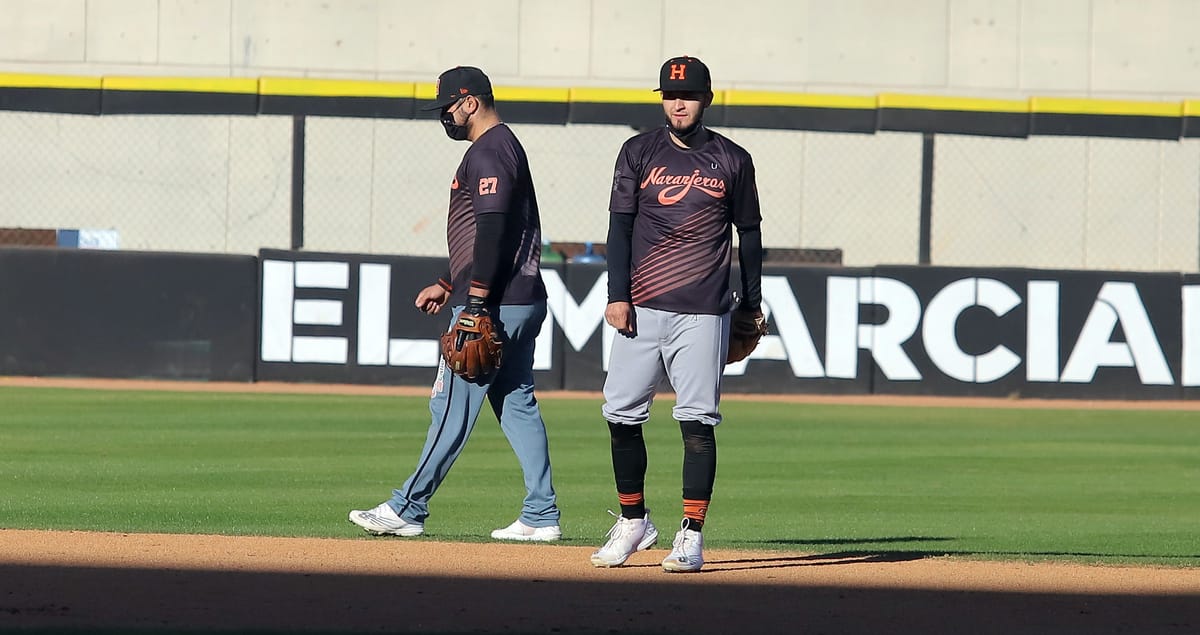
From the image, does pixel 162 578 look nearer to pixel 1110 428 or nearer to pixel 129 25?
pixel 1110 428

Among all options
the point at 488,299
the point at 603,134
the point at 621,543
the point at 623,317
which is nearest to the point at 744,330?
the point at 623,317

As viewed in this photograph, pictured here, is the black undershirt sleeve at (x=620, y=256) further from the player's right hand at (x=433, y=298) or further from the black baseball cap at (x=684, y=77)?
the player's right hand at (x=433, y=298)

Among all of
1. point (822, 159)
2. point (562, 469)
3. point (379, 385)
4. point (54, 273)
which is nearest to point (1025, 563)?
point (562, 469)

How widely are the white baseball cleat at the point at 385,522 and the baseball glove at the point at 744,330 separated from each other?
5.14 feet

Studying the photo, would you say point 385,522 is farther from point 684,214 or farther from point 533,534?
point 684,214

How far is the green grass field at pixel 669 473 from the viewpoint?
8008 mm

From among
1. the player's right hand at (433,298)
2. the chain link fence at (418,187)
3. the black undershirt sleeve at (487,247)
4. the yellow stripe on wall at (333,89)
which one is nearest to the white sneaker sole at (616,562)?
the black undershirt sleeve at (487,247)

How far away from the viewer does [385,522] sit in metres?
7.04

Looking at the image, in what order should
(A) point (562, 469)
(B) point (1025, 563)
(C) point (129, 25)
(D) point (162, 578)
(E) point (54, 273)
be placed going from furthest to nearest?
(C) point (129, 25) < (E) point (54, 273) < (A) point (562, 469) < (B) point (1025, 563) < (D) point (162, 578)

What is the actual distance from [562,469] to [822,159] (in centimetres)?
1292

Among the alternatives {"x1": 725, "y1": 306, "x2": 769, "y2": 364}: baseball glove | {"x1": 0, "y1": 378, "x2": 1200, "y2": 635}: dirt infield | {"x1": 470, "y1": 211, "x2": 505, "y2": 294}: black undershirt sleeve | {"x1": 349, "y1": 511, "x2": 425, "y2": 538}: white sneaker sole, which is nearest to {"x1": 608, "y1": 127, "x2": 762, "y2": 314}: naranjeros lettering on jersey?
{"x1": 725, "y1": 306, "x2": 769, "y2": 364}: baseball glove

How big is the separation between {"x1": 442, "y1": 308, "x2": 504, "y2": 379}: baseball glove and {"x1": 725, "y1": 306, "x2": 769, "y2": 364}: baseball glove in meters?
0.94

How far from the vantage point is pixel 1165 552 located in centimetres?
766

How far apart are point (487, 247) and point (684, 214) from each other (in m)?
0.91
